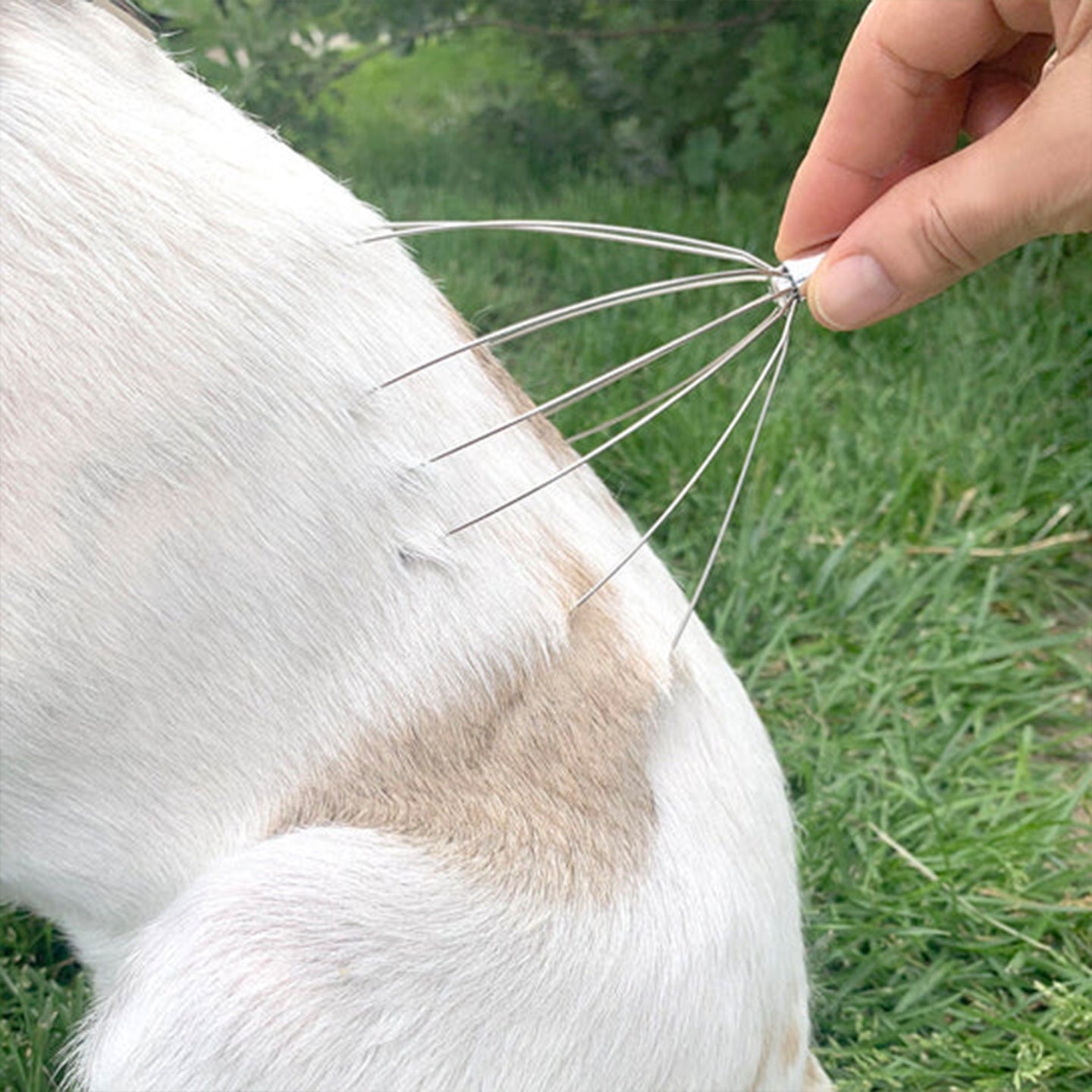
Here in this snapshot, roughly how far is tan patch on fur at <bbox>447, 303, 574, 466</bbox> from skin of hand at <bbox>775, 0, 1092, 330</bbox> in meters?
0.35

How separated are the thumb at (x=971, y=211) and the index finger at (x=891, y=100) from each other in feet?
0.61

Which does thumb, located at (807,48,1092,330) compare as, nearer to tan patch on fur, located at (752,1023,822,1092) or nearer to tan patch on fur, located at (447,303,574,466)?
tan patch on fur, located at (447,303,574,466)

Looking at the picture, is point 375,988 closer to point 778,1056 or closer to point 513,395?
point 778,1056

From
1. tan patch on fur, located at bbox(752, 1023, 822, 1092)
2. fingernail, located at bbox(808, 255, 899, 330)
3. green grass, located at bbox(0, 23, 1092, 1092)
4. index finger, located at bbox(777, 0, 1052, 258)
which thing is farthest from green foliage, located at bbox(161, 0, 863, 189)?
tan patch on fur, located at bbox(752, 1023, 822, 1092)

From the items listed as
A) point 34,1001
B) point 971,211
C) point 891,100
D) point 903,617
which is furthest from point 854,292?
point 903,617

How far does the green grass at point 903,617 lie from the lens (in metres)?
2.23

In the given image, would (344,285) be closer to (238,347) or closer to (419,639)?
(238,347)

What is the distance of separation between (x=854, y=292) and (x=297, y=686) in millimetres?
694

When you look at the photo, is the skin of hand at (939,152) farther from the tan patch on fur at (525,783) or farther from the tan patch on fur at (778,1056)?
the tan patch on fur at (778,1056)

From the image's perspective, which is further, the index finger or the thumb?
the index finger

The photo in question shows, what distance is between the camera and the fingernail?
1.47m

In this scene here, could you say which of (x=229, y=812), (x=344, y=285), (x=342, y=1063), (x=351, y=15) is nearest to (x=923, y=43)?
(x=344, y=285)

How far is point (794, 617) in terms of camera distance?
117 inches

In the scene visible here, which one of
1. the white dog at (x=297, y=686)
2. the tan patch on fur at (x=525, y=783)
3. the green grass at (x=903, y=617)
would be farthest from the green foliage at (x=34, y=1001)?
the tan patch on fur at (x=525, y=783)
